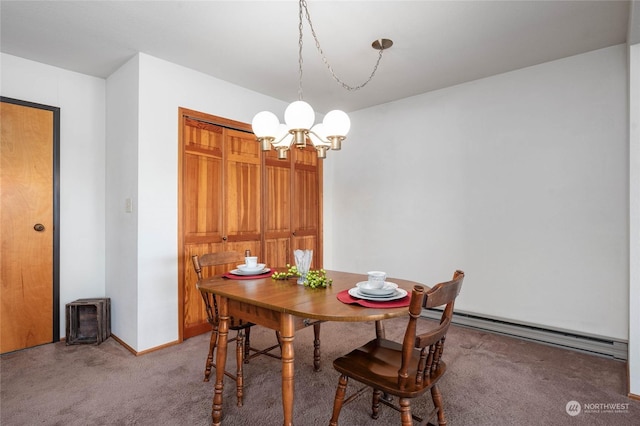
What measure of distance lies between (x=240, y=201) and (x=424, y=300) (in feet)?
8.42

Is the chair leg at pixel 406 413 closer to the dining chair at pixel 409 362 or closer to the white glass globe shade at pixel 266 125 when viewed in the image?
the dining chair at pixel 409 362

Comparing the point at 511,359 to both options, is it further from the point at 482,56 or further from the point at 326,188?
the point at 326,188

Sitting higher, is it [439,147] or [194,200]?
[439,147]

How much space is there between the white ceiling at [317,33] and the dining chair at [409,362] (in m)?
1.84

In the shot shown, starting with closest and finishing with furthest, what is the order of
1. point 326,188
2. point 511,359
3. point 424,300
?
1. point 424,300
2. point 511,359
3. point 326,188

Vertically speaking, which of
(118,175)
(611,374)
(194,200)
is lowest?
(611,374)

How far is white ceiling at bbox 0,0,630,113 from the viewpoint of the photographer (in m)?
2.20

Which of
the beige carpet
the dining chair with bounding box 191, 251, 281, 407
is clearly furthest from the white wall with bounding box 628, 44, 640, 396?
the dining chair with bounding box 191, 251, 281, 407

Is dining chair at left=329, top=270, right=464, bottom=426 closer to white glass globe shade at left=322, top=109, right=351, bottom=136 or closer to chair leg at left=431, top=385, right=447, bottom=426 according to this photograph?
chair leg at left=431, top=385, right=447, bottom=426

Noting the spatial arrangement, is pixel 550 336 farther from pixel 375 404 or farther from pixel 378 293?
pixel 378 293

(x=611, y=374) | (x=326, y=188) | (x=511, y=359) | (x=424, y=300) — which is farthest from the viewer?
(x=326, y=188)

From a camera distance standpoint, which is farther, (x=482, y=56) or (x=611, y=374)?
(x=482, y=56)

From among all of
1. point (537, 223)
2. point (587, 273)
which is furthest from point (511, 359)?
point (537, 223)

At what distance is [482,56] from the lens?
289 centimetres
